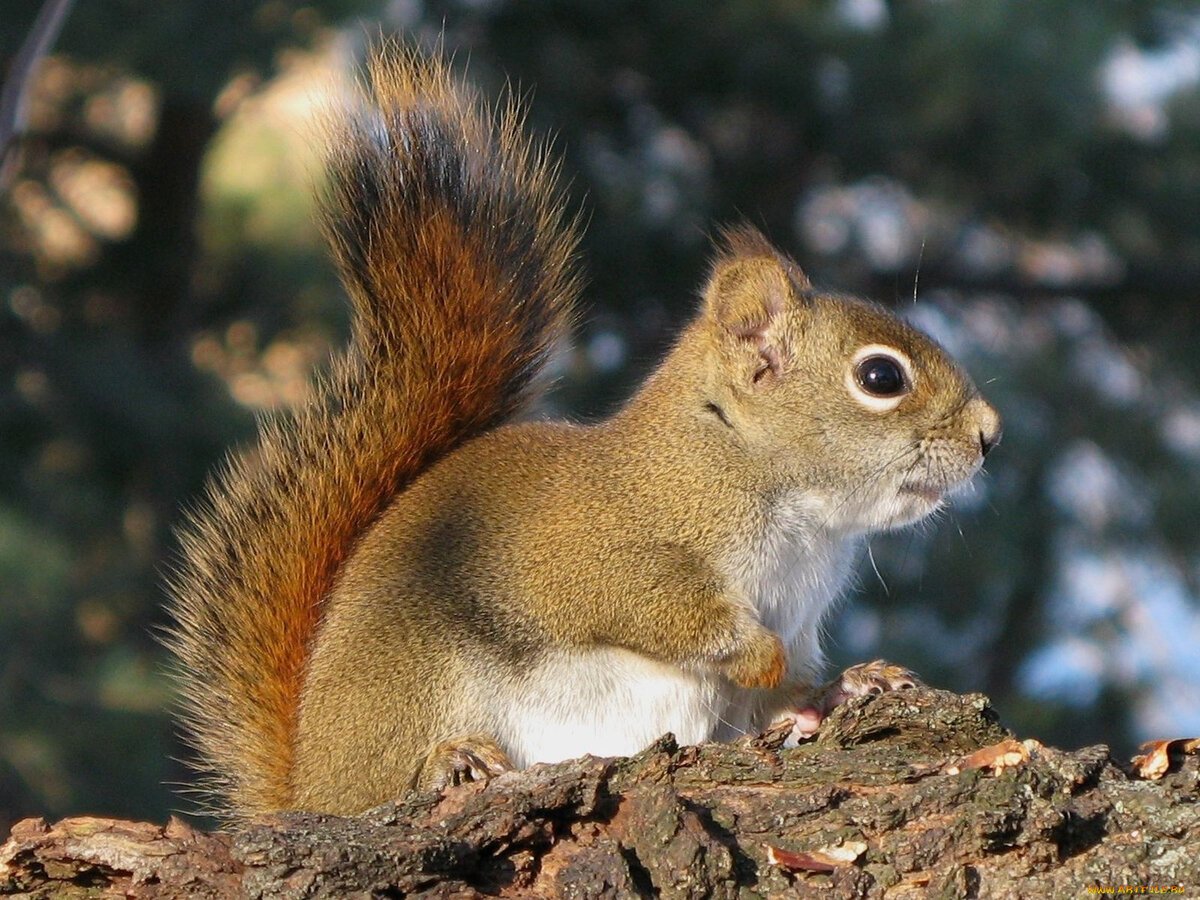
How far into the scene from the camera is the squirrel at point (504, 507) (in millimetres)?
1846

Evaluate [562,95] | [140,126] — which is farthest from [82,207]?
[562,95]

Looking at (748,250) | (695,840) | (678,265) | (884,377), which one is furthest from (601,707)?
(678,265)

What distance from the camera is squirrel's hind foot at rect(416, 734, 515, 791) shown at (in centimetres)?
174

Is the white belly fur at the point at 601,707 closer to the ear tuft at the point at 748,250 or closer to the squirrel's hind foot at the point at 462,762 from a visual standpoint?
the squirrel's hind foot at the point at 462,762

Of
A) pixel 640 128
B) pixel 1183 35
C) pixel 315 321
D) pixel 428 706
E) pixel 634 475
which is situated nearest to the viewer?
pixel 428 706

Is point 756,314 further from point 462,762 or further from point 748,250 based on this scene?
point 462,762

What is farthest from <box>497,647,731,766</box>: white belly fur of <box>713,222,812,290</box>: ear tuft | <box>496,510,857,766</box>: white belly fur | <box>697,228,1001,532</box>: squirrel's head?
<box>713,222,812,290</box>: ear tuft

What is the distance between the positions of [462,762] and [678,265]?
10.2 feet

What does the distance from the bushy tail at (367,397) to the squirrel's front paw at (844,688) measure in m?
0.57

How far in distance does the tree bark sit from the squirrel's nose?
638mm

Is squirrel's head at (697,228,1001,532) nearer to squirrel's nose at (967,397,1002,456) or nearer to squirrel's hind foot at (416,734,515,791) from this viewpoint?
squirrel's nose at (967,397,1002,456)

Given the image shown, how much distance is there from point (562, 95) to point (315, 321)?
54.5 inches

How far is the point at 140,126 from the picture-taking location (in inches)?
248

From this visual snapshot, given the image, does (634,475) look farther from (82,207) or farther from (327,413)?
(82,207)
